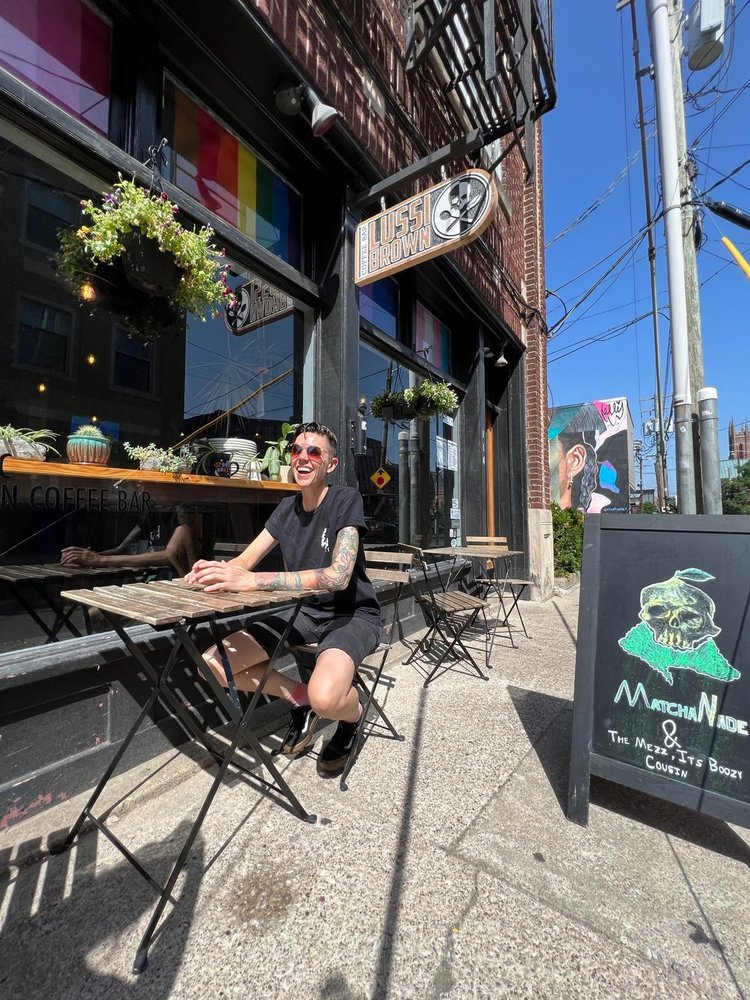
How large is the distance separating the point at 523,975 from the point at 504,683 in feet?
7.61

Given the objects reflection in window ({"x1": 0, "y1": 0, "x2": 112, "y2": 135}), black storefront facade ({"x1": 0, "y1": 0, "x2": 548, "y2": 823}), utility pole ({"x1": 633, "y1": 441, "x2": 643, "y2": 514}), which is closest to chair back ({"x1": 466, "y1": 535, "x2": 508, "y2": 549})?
black storefront facade ({"x1": 0, "y1": 0, "x2": 548, "y2": 823})

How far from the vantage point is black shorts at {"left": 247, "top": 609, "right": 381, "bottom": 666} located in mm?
2211

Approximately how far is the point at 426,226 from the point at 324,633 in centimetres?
313

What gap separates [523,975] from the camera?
1302mm

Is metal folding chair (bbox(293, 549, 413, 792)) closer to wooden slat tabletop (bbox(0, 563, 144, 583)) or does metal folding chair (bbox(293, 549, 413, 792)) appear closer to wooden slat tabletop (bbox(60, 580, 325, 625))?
wooden slat tabletop (bbox(60, 580, 325, 625))

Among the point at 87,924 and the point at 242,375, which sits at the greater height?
the point at 242,375

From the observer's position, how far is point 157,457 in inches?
105

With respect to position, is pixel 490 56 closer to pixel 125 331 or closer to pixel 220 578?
pixel 125 331

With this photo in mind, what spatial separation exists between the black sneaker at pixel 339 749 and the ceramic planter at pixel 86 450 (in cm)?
187

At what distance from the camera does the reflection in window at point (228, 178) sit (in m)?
3.01

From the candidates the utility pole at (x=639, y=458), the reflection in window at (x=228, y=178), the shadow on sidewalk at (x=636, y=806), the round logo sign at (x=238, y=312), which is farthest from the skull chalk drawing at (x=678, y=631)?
the utility pole at (x=639, y=458)

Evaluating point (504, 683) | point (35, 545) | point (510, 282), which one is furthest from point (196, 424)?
point (510, 282)

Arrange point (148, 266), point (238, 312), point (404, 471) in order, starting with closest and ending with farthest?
1. point (148, 266)
2. point (238, 312)
3. point (404, 471)

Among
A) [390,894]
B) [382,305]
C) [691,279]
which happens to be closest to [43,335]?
[390,894]
